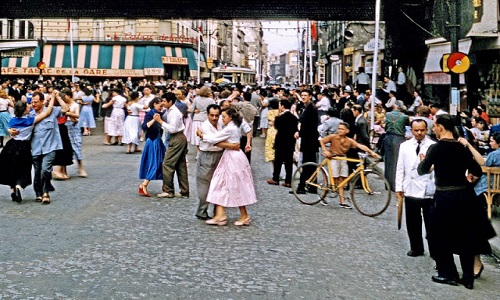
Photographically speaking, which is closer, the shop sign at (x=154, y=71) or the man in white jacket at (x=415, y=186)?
the man in white jacket at (x=415, y=186)

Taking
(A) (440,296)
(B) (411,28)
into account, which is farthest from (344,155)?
(B) (411,28)

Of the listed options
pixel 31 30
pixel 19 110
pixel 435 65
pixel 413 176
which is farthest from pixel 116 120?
pixel 31 30

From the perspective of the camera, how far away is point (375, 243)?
9094mm

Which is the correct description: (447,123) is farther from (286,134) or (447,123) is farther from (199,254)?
(286,134)

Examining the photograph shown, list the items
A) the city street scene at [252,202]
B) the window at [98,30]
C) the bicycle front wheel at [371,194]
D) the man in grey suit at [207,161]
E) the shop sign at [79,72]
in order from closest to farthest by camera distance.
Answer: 1. the city street scene at [252,202]
2. the man in grey suit at [207,161]
3. the bicycle front wheel at [371,194]
4. the shop sign at [79,72]
5. the window at [98,30]

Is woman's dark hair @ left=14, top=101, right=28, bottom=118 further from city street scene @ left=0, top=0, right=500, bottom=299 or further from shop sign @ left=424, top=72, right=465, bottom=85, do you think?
shop sign @ left=424, top=72, right=465, bottom=85

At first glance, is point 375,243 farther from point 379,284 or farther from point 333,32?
point 333,32

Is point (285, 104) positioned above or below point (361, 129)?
above

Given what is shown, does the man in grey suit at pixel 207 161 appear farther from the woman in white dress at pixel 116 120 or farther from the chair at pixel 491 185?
the woman in white dress at pixel 116 120

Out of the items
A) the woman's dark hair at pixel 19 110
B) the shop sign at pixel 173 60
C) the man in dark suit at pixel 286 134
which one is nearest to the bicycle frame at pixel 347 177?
the man in dark suit at pixel 286 134

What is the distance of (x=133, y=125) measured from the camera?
19.8 m

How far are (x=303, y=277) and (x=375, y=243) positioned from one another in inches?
89.1

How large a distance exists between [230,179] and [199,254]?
1.97 metres

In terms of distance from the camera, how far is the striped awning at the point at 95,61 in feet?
181
